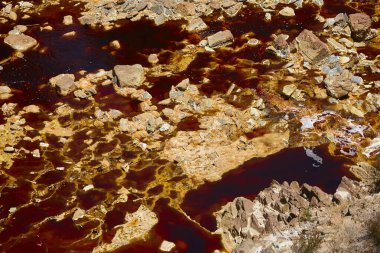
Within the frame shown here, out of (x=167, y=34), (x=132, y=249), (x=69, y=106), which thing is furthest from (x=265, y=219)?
(x=167, y=34)

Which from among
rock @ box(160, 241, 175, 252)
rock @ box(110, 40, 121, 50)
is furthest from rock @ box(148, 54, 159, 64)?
A: rock @ box(160, 241, 175, 252)

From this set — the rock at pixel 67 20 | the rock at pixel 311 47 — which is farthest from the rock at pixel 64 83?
the rock at pixel 311 47

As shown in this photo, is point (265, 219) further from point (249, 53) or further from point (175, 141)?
Result: point (249, 53)

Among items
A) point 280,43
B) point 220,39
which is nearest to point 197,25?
point 220,39

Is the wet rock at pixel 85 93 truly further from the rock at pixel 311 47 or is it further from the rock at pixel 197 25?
the rock at pixel 311 47

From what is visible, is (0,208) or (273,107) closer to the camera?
(0,208)

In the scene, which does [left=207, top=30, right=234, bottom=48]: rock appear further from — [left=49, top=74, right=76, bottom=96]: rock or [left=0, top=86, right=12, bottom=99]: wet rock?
[left=0, top=86, right=12, bottom=99]: wet rock

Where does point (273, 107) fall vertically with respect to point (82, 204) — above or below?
above
